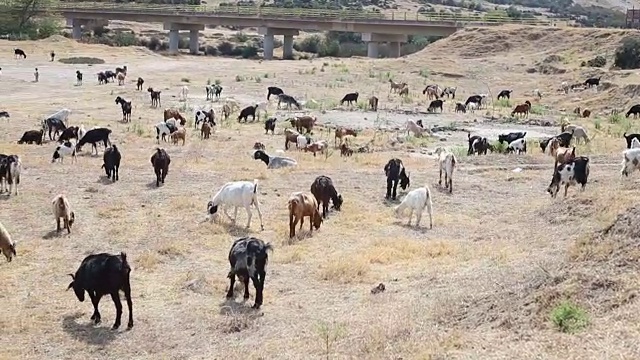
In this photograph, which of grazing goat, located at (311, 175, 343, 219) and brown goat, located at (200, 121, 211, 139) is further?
brown goat, located at (200, 121, 211, 139)

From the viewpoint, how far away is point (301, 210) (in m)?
17.5

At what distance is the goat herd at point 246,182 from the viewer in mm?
12711

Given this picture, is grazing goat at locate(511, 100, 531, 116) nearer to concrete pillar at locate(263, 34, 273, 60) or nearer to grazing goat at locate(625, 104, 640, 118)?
grazing goat at locate(625, 104, 640, 118)

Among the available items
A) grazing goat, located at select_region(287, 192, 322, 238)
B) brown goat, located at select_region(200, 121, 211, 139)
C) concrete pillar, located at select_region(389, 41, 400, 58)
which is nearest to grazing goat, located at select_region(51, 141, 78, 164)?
brown goat, located at select_region(200, 121, 211, 139)

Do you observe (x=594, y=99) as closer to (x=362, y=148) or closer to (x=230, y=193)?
(x=362, y=148)

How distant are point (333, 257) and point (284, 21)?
74.8m

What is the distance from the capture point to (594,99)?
157 ft

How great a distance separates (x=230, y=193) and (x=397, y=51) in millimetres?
71372

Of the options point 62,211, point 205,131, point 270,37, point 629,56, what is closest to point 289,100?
point 205,131

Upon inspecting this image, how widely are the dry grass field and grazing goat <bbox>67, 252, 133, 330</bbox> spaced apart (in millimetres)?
350

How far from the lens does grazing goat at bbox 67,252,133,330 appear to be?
40.7 feet

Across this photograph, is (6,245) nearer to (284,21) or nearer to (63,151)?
(63,151)

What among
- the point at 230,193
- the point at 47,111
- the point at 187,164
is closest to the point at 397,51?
the point at 47,111

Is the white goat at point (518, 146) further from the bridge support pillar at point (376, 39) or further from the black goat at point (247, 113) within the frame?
the bridge support pillar at point (376, 39)
